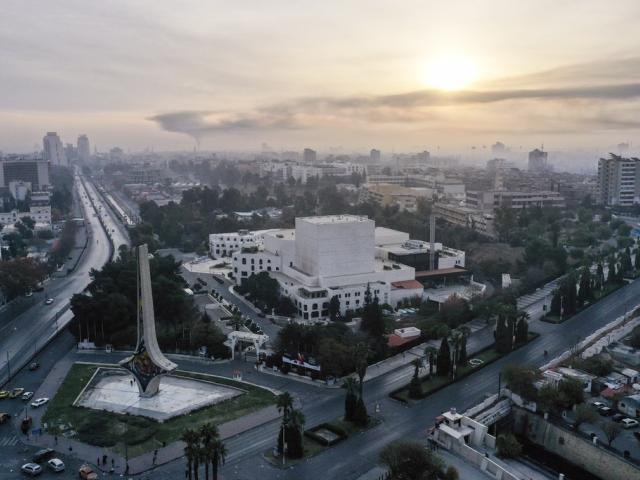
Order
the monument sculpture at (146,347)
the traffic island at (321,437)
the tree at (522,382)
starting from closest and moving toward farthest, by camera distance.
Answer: the traffic island at (321,437) < the tree at (522,382) < the monument sculpture at (146,347)

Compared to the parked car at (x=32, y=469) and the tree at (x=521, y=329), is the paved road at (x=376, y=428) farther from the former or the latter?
the parked car at (x=32, y=469)

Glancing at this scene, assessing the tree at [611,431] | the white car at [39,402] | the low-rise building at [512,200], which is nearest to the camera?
the tree at [611,431]

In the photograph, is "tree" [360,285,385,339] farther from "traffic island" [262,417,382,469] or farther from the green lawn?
"traffic island" [262,417,382,469]

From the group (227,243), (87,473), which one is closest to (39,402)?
(87,473)

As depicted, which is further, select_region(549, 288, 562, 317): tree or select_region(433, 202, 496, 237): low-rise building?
select_region(433, 202, 496, 237): low-rise building

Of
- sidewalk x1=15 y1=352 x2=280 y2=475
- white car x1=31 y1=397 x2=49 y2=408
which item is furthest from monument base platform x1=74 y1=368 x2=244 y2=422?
sidewalk x1=15 y1=352 x2=280 y2=475

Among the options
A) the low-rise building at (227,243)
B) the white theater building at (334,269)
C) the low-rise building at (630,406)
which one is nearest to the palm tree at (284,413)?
the low-rise building at (630,406)
